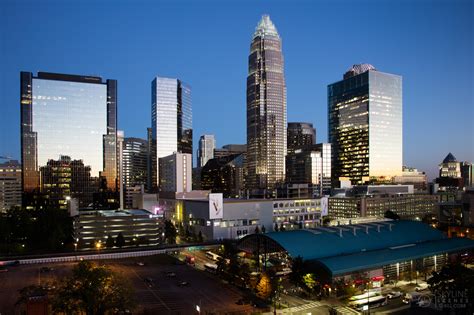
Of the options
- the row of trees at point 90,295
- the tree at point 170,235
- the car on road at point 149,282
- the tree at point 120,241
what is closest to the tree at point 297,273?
the car on road at point 149,282

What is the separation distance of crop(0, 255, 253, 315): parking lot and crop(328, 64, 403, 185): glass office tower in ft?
442

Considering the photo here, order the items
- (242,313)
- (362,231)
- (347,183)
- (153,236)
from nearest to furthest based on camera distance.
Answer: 1. (242,313)
2. (362,231)
3. (153,236)
4. (347,183)

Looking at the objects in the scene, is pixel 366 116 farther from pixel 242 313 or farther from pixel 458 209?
pixel 242 313

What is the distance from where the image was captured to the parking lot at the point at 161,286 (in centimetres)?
3667

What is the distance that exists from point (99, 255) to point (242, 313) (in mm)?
33069

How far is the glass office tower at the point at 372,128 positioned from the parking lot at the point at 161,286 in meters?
135

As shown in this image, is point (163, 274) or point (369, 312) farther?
point (163, 274)

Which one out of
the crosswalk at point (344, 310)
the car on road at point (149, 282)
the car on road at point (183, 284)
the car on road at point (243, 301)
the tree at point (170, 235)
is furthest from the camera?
the tree at point (170, 235)

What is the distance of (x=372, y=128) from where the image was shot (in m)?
171

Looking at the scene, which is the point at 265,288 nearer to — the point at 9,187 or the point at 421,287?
the point at 421,287

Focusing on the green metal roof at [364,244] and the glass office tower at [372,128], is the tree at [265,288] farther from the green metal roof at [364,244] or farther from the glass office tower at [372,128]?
the glass office tower at [372,128]

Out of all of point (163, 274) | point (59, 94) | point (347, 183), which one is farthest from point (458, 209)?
point (59, 94)

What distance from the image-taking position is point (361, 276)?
43156mm

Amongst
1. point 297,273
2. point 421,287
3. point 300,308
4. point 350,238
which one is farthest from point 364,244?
point 300,308
